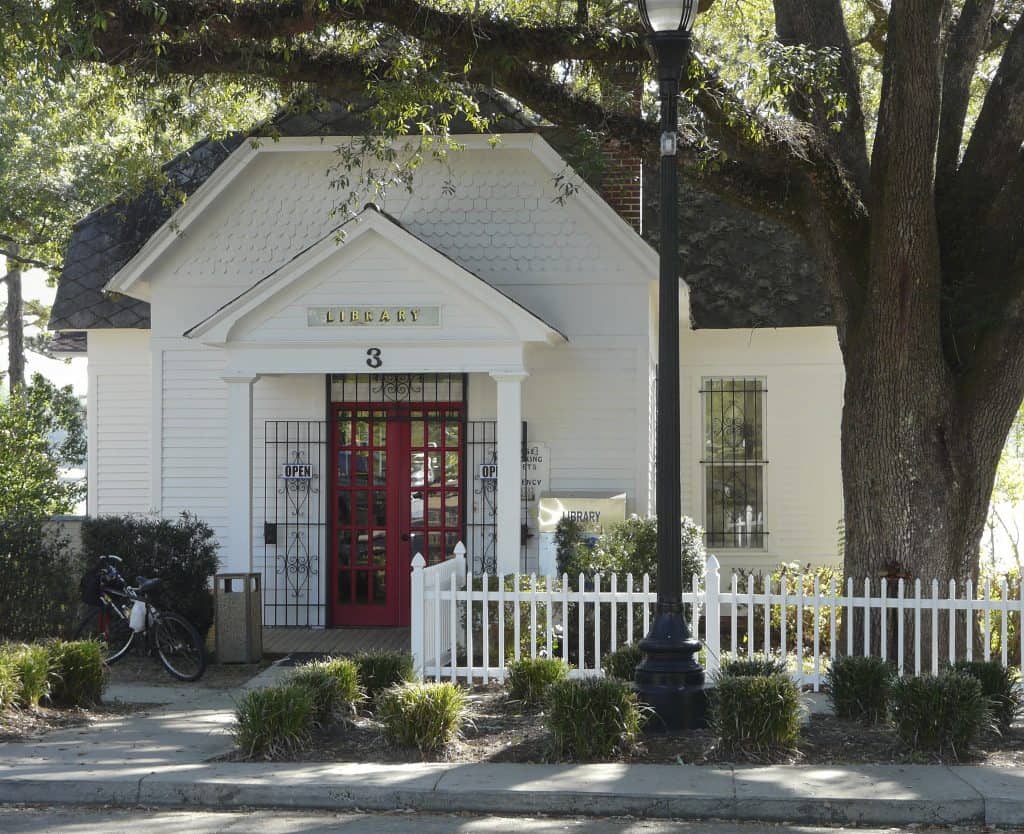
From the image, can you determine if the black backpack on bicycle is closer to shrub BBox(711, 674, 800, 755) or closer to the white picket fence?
the white picket fence

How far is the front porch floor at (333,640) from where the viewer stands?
44.3ft

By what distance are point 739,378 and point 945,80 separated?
557 centimetres

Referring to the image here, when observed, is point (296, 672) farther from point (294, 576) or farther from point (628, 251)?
point (628, 251)

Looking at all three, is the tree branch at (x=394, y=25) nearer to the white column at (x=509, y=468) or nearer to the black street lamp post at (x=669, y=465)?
the black street lamp post at (x=669, y=465)

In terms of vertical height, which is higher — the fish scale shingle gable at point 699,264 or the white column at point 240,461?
the fish scale shingle gable at point 699,264

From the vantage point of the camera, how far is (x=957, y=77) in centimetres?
1226

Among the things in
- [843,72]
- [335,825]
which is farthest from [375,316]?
[335,825]

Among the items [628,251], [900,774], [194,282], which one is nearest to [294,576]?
[194,282]

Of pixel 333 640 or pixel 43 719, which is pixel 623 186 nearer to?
pixel 333 640

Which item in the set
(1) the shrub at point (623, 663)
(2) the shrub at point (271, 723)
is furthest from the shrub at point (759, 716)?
(2) the shrub at point (271, 723)

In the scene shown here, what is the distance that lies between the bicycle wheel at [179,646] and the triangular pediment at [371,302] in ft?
9.95

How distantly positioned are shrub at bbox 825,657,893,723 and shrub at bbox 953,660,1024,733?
57cm

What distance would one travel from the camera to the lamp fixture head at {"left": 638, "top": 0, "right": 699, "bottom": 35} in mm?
8797

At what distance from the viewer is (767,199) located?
11.8 metres
